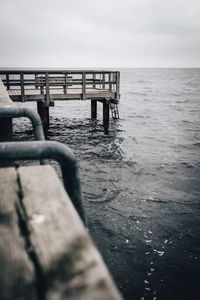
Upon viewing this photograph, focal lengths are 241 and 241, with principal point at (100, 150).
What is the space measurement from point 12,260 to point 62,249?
147 millimetres

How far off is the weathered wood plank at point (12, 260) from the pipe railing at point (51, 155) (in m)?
0.40

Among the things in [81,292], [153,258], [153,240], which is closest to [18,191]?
[81,292]

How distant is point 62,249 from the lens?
750 mm

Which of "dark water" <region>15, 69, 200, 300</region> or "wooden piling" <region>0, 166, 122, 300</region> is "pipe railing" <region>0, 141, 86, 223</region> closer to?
"wooden piling" <region>0, 166, 122, 300</region>

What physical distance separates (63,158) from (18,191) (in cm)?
42

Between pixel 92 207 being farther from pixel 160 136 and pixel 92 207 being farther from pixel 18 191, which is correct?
pixel 160 136

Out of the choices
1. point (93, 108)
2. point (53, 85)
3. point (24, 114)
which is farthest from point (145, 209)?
point (93, 108)

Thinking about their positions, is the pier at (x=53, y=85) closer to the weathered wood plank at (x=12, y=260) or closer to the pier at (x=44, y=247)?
the pier at (x=44, y=247)

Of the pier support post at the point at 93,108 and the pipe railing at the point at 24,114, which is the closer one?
the pipe railing at the point at 24,114

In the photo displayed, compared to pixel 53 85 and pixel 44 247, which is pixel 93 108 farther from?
pixel 44 247

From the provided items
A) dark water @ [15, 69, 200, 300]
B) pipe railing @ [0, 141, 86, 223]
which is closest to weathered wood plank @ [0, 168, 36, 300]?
pipe railing @ [0, 141, 86, 223]

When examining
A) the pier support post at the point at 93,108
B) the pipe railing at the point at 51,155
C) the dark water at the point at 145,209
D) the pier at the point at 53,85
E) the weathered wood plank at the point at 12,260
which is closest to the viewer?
the weathered wood plank at the point at 12,260

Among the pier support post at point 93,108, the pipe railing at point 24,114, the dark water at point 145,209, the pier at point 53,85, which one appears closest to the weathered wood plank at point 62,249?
the pipe railing at point 24,114

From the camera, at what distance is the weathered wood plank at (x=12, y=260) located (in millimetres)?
612
